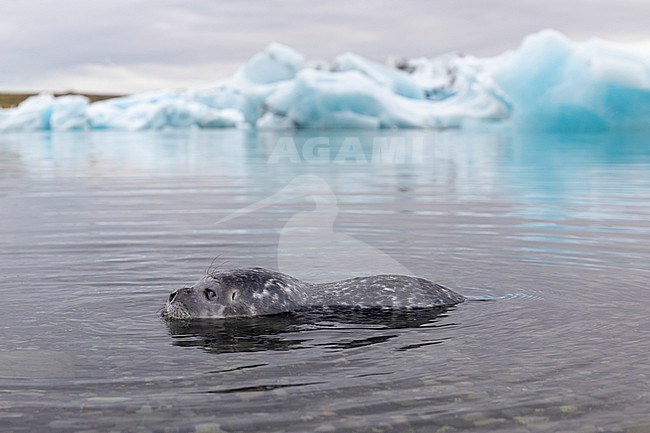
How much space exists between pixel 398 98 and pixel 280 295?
49.5m

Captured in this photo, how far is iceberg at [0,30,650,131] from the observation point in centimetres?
4209

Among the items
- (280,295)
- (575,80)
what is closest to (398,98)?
(575,80)

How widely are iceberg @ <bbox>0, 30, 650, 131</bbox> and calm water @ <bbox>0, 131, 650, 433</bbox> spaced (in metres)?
26.8

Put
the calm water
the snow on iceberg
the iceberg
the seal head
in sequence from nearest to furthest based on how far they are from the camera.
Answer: the calm water → the seal head → the snow on iceberg → the iceberg

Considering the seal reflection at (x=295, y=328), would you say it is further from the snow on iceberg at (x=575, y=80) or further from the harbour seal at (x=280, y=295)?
the snow on iceberg at (x=575, y=80)

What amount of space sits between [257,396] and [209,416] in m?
0.39

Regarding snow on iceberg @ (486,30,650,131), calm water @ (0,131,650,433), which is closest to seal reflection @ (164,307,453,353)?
calm water @ (0,131,650,433)

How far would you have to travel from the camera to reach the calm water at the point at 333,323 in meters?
4.52

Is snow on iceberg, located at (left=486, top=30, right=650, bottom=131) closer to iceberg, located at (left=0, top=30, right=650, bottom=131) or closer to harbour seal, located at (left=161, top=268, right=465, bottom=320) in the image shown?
iceberg, located at (left=0, top=30, right=650, bottom=131)

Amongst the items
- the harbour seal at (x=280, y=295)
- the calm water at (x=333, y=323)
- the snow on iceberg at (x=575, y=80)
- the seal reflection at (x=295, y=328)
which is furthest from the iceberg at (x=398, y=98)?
the seal reflection at (x=295, y=328)

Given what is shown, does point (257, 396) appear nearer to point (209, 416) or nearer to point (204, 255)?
point (209, 416)

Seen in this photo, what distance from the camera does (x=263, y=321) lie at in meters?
6.70

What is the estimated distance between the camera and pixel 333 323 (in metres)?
6.53

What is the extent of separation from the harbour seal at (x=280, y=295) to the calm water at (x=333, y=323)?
19 cm
